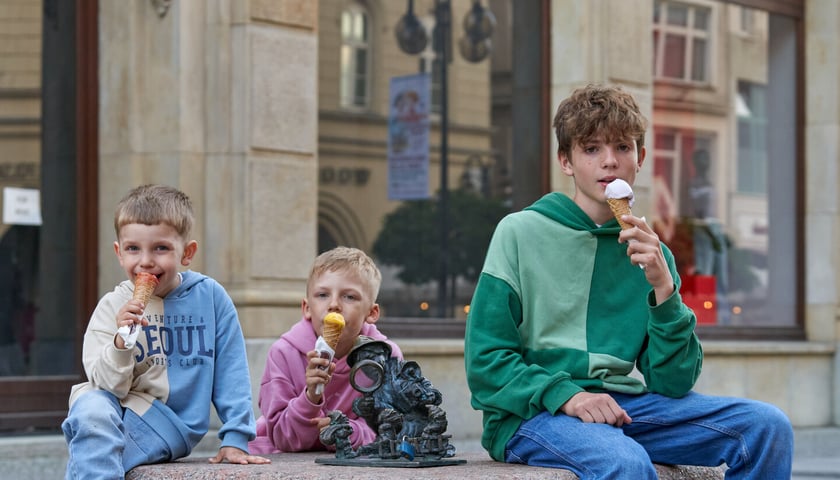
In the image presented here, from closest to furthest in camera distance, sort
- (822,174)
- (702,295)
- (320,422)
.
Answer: (320,422), (702,295), (822,174)

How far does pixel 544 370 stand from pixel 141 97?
191 inches

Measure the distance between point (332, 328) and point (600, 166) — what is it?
0.85 meters

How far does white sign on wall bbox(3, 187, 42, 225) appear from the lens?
8.27 meters

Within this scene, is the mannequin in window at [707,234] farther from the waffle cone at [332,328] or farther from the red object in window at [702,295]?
the waffle cone at [332,328]

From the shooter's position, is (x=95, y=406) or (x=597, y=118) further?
(x=597, y=118)

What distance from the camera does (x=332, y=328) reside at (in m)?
4.01

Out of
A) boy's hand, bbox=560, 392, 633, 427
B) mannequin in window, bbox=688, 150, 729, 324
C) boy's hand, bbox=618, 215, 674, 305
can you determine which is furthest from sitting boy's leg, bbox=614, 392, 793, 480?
mannequin in window, bbox=688, 150, 729, 324

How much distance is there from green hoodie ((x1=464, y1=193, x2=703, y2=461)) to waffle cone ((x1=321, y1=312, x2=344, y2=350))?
0.36m

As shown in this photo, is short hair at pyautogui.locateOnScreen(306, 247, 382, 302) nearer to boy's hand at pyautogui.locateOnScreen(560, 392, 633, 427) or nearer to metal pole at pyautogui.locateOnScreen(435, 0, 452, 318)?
boy's hand at pyautogui.locateOnScreen(560, 392, 633, 427)

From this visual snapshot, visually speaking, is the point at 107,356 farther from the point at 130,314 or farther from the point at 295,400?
the point at 295,400

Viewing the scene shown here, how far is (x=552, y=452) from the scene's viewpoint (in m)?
3.87

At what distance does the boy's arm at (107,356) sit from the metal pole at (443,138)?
19.8 feet

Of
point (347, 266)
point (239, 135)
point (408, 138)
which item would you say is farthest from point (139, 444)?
point (408, 138)

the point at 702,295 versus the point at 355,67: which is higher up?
the point at 355,67
